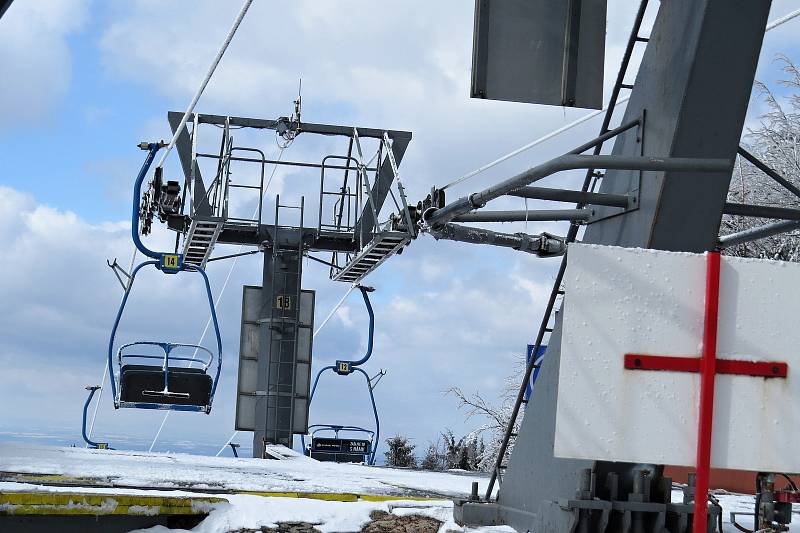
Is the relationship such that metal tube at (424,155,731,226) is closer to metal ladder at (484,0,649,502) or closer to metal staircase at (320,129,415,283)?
metal ladder at (484,0,649,502)

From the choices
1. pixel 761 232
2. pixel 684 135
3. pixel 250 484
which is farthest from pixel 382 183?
pixel 684 135

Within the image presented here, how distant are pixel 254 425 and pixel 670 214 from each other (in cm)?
1607

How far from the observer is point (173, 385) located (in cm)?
1759

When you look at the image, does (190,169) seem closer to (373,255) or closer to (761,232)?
(373,255)

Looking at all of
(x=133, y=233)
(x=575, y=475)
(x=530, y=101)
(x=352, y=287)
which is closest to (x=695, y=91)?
(x=530, y=101)

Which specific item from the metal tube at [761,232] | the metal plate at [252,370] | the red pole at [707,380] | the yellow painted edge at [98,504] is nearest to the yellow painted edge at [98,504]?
the yellow painted edge at [98,504]

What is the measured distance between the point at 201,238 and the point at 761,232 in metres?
12.6

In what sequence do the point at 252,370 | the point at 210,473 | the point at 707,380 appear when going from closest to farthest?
the point at 707,380
the point at 210,473
the point at 252,370

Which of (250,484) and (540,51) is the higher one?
(540,51)

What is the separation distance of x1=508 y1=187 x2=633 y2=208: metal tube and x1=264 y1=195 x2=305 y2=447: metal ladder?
14566 millimetres

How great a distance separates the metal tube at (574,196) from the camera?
6.20 metres

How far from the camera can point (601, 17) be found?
7.38 m

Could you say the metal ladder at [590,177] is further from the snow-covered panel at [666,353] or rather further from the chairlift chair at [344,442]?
the chairlift chair at [344,442]

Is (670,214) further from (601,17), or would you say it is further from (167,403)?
(167,403)
